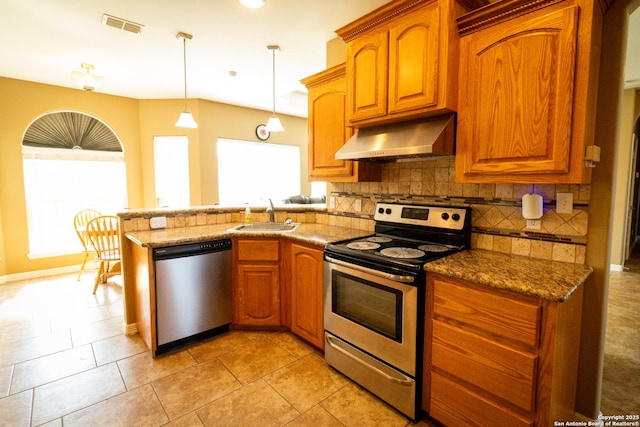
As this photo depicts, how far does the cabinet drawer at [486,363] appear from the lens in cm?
135

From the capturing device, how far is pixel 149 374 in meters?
2.18

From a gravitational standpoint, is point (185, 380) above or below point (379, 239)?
below

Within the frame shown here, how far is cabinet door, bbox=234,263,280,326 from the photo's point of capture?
268 cm

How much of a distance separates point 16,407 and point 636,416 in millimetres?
3610

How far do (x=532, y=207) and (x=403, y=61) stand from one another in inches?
45.5

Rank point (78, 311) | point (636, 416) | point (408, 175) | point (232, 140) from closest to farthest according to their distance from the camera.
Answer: point (636, 416), point (408, 175), point (78, 311), point (232, 140)

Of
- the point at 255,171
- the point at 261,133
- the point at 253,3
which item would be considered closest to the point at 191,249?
the point at 253,3

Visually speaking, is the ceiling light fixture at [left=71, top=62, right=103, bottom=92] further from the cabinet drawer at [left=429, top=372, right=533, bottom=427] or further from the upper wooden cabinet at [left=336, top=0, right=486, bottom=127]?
the cabinet drawer at [left=429, top=372, right=533, bottom=427]

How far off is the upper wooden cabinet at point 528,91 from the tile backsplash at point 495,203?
0.87ft

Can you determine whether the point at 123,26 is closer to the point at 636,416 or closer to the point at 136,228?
the point at 136,228

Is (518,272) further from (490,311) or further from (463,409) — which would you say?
(463,409)

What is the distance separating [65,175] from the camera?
459cm

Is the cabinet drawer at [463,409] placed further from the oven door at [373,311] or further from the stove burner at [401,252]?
the stove burner at [401,252]

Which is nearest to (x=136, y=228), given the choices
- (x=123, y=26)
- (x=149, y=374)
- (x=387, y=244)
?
(x=149, y=374)
